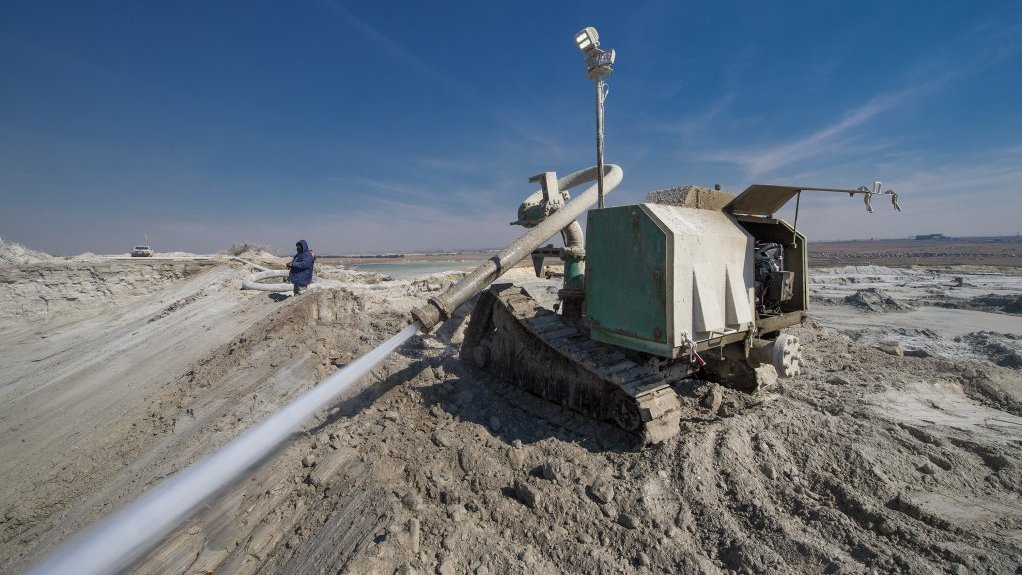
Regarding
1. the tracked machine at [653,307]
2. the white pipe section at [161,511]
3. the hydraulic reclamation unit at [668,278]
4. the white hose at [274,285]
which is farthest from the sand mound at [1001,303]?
the white hose at [274,285]

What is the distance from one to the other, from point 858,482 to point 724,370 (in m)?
2.14

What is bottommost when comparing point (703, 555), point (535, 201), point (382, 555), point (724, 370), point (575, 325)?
point (703, 555)

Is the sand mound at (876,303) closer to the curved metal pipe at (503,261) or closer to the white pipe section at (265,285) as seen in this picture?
the curved metal pipe at (503,261)

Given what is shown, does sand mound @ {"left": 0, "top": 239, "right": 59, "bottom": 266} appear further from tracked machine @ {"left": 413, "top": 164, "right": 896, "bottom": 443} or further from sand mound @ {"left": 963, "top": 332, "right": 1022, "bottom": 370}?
sand mound @ {"left": 963, "top": 332, "right": 1022, "bottom": 370}

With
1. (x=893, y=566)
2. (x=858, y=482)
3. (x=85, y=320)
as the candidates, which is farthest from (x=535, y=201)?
(x=85, y=320)

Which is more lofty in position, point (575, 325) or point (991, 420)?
point (575, 325)

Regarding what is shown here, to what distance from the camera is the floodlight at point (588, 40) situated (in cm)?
570

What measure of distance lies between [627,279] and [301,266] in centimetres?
977

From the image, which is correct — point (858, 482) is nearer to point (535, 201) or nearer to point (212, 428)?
point (535, 201)

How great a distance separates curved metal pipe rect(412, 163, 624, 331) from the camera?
4.93 m

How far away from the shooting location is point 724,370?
5.63 metres

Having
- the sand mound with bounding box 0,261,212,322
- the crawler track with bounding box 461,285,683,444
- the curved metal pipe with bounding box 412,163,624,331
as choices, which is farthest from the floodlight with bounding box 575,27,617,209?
the sand mound with bounding box 0,261,212,322

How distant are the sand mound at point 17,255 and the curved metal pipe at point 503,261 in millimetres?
20867

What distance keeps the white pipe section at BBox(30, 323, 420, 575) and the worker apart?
25.1ft
